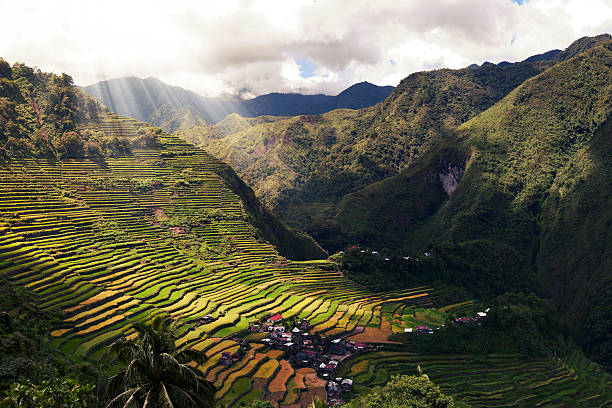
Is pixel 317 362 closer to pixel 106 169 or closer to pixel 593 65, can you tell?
pixel 106 169

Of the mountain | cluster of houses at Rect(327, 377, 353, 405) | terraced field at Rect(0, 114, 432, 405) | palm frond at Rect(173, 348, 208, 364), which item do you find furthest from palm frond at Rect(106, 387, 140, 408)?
the mountain

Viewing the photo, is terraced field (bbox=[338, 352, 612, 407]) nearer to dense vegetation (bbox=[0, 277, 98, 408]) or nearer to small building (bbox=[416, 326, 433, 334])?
small building (bbox=[416, 326, 433, 334])

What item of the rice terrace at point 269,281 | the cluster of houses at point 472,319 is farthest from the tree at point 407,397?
the cluster of houses at point 472,319

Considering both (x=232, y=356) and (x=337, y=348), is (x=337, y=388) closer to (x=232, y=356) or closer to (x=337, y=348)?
→ (x=337, y=348)

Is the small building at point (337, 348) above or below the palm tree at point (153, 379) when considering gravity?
below

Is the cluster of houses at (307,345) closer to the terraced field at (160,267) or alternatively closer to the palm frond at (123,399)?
the terraced field at (160,267)

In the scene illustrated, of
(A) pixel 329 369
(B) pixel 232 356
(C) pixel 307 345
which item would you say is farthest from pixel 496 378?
(B) pixel 232 356

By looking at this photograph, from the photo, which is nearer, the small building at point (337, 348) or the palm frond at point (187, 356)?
the palm frond at point (187, 356)
